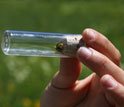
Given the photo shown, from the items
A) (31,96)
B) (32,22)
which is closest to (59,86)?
(31,96)

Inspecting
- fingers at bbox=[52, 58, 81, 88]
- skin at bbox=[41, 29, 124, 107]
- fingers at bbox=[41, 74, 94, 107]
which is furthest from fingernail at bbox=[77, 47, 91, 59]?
fingers at bbox=[41, 74, 94, 107]

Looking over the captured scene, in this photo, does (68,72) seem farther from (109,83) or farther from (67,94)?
(109,83)

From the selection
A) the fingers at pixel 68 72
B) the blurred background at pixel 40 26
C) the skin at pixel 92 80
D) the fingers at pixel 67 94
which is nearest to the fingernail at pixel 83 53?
the skin at pixel 92 80

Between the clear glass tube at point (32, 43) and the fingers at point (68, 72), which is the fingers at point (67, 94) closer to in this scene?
the fingers at point (68, 72)

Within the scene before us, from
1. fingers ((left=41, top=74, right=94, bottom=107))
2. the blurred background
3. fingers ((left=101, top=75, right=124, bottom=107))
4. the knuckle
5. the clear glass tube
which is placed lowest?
the blurred background

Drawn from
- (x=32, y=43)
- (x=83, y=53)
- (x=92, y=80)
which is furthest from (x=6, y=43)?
(x=92, y=80)

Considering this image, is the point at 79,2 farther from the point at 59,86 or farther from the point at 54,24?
the point at 59,86

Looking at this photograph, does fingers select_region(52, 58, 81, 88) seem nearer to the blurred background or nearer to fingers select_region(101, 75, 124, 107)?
fingers select_region(101, 75, 124, 107)

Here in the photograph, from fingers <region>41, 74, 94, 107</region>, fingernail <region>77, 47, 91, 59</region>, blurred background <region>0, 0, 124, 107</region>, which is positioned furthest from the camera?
blurred background <region>0, 0, 124, 107</region>
